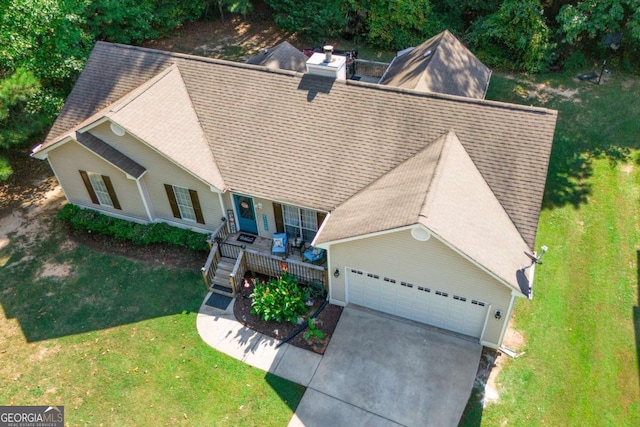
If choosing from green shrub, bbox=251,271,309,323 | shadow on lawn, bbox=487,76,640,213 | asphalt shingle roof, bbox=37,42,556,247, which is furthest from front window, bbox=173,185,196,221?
shadow on lawn, bbox=487,76,640,213

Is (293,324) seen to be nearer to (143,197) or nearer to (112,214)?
(143,197)

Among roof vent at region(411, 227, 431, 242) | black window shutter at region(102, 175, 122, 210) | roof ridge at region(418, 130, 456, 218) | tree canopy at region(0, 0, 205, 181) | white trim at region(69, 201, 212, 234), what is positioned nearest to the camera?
roof vent at region(411, 227, 431, 242)

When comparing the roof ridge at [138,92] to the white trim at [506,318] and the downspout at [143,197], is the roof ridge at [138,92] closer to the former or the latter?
the downspout at [143,197]

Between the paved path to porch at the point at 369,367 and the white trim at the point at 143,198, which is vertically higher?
the white trim at the point at 143,198

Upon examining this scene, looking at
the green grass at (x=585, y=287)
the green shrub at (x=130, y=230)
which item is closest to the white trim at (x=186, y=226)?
the green shrub at (x=130, y=230)

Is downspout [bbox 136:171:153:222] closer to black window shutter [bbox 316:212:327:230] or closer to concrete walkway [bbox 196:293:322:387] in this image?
concrete walkway [bbox 196:293:322:387]

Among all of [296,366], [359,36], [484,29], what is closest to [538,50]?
[484,29]
